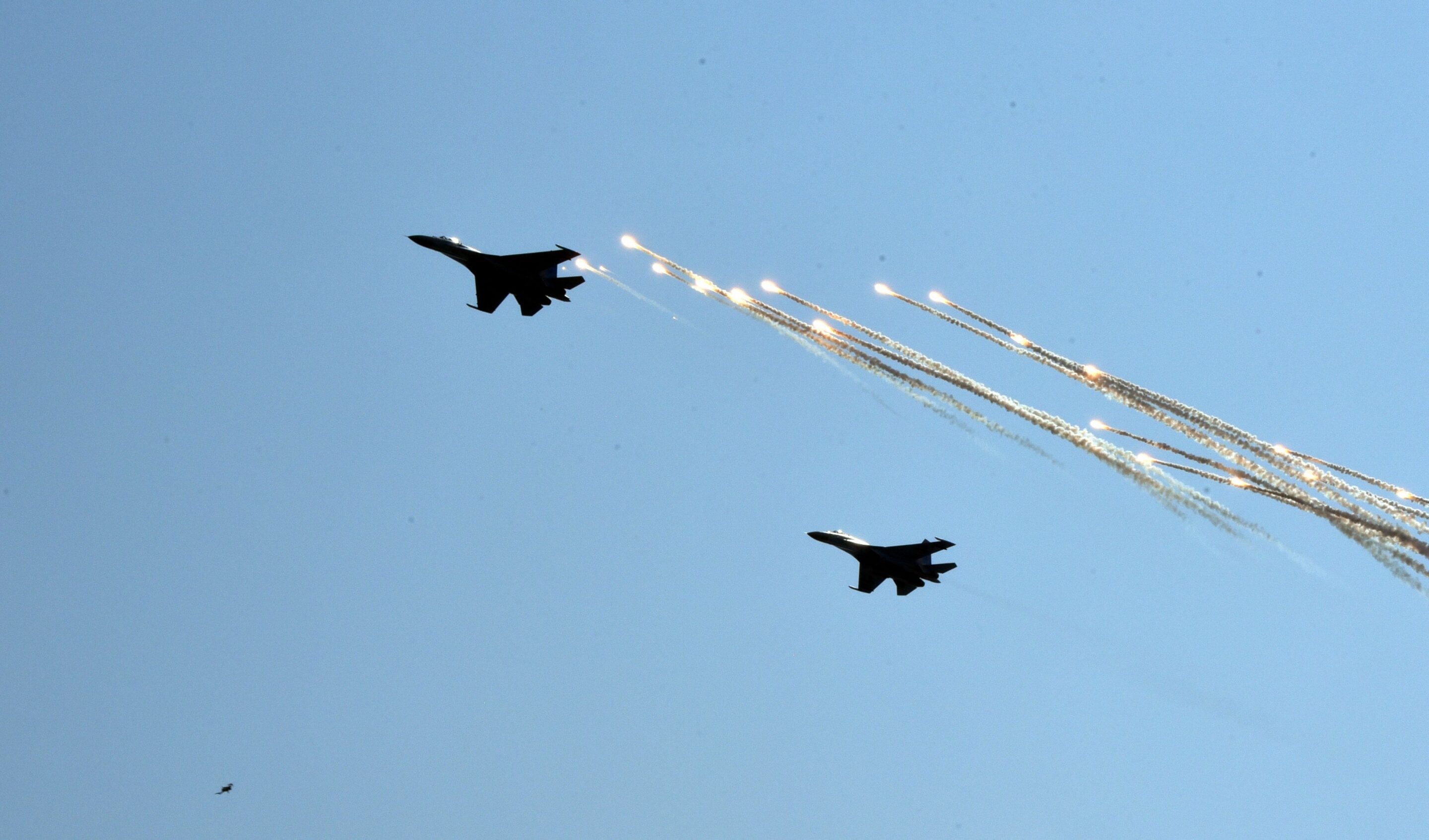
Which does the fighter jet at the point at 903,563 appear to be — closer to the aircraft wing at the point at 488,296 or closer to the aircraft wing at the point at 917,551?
the aircraft wing at the point at 917,551

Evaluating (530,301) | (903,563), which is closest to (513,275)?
(530,301)

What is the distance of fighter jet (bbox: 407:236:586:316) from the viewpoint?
50.1 metres

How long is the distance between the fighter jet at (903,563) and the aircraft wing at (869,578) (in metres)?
0.03

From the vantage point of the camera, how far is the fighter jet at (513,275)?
50.1m

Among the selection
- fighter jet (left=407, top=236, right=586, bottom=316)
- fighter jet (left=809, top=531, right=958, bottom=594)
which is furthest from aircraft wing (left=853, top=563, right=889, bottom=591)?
fighter jet (left=407, top=236, right=586, bottom=316)

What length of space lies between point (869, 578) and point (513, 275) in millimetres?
24316

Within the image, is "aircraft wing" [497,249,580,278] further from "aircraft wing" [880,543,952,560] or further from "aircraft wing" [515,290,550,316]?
"aircraft wing" [880,543,952,560]

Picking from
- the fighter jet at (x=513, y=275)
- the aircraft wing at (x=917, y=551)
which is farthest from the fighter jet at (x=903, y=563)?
the fighter jet at (x=513, y=275)

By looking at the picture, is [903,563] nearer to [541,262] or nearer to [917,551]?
[917,551]

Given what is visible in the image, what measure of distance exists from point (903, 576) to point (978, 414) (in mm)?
11101

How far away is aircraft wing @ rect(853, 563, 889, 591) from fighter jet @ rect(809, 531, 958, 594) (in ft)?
0.08

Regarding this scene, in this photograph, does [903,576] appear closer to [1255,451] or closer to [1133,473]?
[1133,473]

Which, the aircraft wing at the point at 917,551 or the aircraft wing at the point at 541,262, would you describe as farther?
the aircraft wing at the point at 917,551

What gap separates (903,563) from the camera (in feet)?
190
